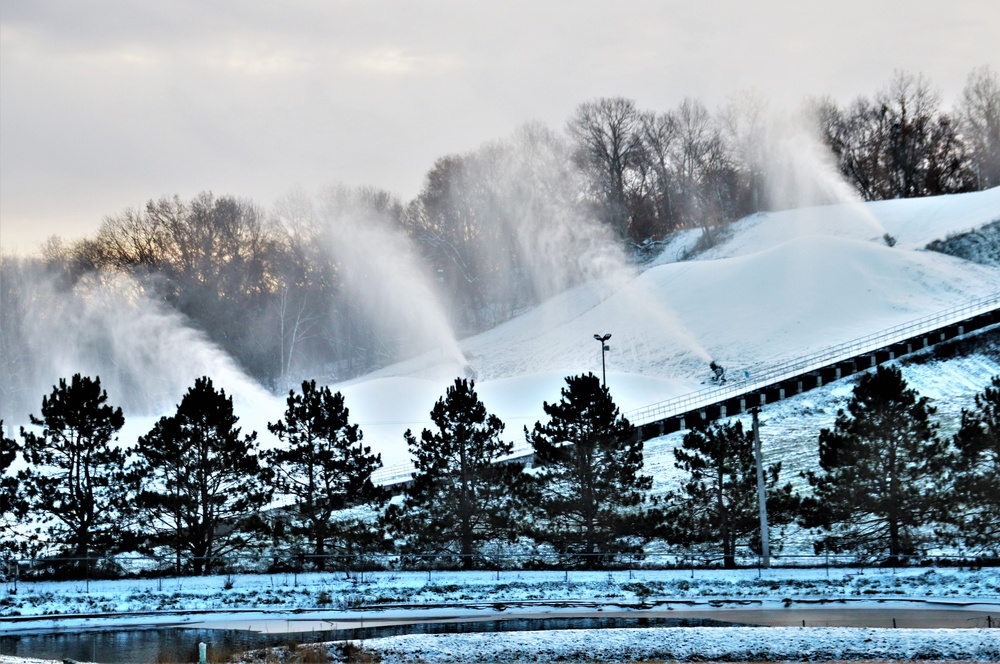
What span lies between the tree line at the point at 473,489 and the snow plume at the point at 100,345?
4948 centimetres

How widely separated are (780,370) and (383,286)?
58129mm

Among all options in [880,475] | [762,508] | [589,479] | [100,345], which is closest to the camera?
[762,508]

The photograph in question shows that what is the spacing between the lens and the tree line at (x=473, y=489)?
53906mm

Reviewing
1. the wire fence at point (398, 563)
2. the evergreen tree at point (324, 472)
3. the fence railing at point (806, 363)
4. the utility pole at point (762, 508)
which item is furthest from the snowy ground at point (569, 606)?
the fence railing at point (806, 363)

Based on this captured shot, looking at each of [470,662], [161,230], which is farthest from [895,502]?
[161,230]

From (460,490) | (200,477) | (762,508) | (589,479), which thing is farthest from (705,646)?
(200,477)

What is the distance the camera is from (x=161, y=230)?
147250 millimetres

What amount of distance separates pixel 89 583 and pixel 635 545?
21547 mm

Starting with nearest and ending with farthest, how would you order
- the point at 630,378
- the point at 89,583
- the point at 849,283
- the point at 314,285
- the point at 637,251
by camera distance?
the point at 89,583, the point at 630,378, the point at 849,283, the point at 314,285, the point at 637,251

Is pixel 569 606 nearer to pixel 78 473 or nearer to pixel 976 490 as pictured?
pixel 976 490

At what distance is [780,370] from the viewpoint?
95.9 metres

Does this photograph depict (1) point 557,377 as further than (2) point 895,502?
Yes

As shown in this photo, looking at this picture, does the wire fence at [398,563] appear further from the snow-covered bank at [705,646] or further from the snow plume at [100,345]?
the snow plume at [100,345]

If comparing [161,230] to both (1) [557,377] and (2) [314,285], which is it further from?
→ (1) [557,377]
